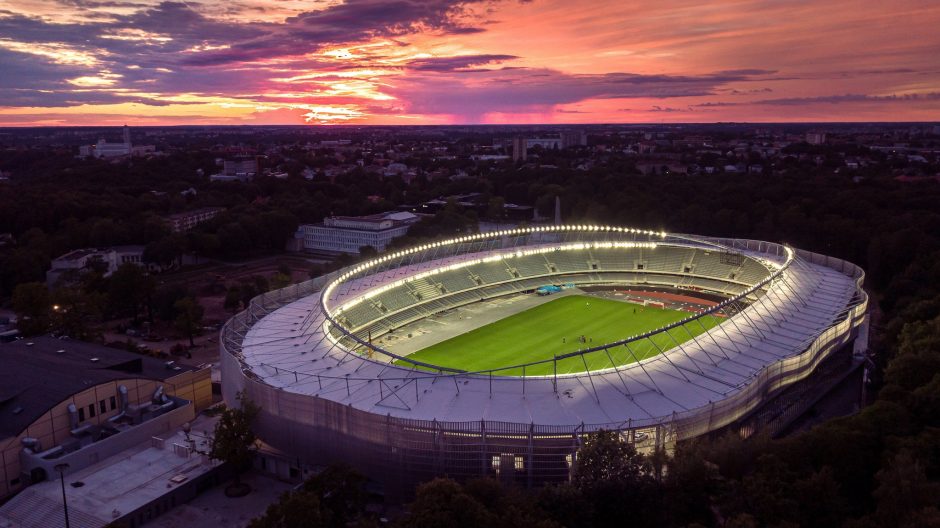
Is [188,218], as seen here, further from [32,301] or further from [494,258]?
[494,258]

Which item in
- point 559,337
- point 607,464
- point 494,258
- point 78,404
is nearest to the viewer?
point 607,464

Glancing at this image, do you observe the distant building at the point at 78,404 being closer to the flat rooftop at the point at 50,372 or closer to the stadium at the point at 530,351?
the flat rooftop at the point at 50,372

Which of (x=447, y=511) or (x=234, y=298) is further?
(x=234, y=298)

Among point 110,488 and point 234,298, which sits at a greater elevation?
point 234,298

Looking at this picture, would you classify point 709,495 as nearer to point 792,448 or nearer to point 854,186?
point 792,448

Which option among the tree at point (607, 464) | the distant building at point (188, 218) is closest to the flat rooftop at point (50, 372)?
the tree at point (607, 464)

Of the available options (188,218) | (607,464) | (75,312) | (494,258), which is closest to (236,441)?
(607,464)

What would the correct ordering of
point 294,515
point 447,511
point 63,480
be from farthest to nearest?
1. point 63,480
2. point 294,515
3. point 447,511

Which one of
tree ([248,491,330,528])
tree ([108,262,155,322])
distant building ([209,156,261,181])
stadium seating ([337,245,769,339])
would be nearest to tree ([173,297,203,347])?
tree ([108,262,155,322])
